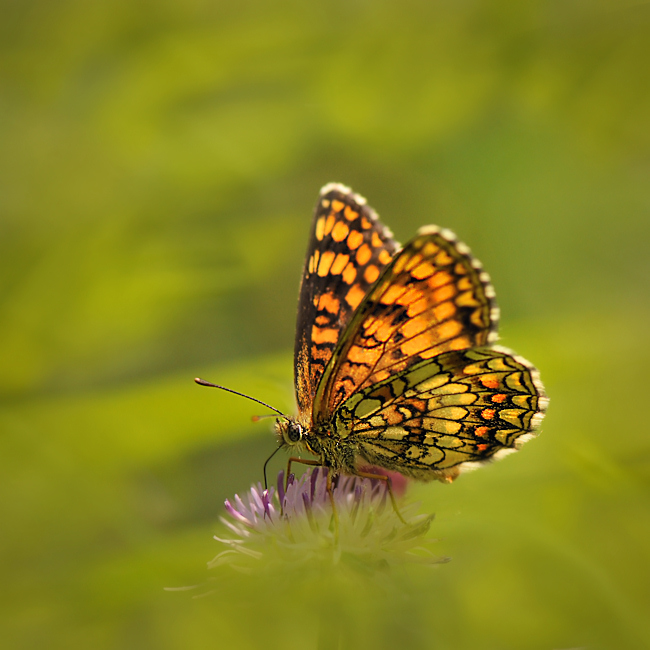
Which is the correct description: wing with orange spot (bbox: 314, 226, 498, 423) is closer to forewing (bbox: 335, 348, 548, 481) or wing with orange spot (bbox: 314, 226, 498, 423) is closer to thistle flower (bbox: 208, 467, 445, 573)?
forewing (bbox: 335, 348, 548, 481)

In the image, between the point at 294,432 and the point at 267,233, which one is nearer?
the point at 294,432

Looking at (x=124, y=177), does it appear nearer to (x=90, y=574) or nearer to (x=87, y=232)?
(x=87, y=232)

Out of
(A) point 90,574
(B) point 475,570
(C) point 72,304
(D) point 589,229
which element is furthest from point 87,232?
(D) point 589,229

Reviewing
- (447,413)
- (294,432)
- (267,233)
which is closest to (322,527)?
(294,432)

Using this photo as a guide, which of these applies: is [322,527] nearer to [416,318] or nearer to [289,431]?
[289,431]

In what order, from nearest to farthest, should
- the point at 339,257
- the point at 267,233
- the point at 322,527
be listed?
the point at 322,527 → the point at 339,257 → the point at 267,233

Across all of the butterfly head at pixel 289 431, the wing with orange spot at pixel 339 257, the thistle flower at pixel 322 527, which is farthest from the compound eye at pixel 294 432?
the wing with orange spot at pixel 339 257

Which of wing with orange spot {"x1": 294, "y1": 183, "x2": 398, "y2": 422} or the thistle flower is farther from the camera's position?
wing with orange spot {"x1": 294, "y1": 183, "x2": 398, "y2": 422}

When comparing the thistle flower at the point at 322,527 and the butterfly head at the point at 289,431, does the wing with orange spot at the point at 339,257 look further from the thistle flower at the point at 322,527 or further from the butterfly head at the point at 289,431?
the thistle flower at the point at 322,527

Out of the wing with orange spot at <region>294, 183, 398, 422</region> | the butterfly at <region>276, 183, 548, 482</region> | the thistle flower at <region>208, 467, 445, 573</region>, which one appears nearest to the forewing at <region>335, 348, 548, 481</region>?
the butterfly at <region>276, 183, 548, 482</region>
